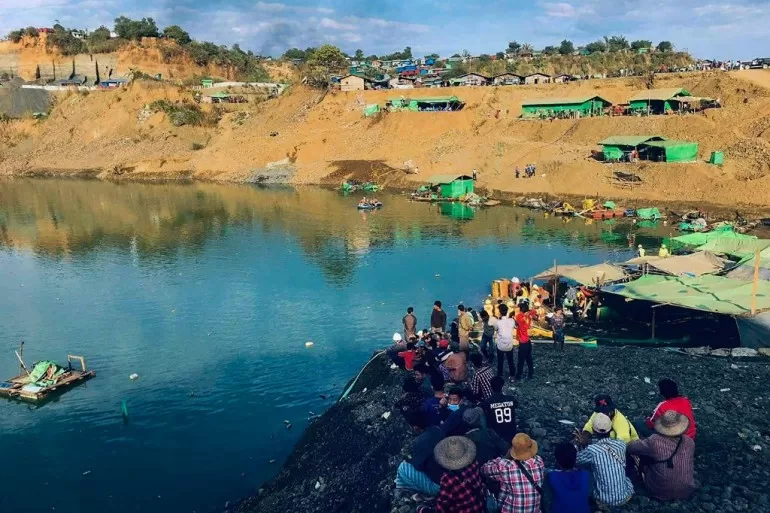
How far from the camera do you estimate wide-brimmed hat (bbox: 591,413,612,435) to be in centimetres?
984

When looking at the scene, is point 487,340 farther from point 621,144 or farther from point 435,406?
point 621,144

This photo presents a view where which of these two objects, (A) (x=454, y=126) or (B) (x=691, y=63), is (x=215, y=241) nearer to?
(A) (x=454, y=126)

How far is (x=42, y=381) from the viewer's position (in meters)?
21.4

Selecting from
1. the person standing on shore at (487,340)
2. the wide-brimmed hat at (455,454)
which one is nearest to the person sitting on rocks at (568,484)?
the wide-brimmed hat at (455,454)

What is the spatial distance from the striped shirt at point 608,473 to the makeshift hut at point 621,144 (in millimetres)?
52084

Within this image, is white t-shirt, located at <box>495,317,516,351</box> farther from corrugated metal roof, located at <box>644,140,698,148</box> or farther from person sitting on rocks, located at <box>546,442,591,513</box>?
corrugated metal roof, located at <box>644,140,698,148</box>

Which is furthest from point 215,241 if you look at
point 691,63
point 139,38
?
point 139,38

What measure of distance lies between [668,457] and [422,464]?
12.0 feet

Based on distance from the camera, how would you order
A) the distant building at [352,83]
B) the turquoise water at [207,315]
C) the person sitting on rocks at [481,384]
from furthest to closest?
the distant building at [352,83] → the turquoise water at [207,315] → the person sitting on rocks at [481,384]

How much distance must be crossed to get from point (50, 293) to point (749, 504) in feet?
112

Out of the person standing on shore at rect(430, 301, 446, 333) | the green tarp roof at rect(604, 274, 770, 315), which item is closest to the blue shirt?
the person standing on shore at rect(430, 301, 446, 333)

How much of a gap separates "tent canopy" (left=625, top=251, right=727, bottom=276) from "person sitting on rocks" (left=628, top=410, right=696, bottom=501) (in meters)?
18.1

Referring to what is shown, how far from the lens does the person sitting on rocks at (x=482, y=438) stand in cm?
954

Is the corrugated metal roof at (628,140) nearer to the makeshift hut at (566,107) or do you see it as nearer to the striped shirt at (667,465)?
the makeshift hut at (566,107)
